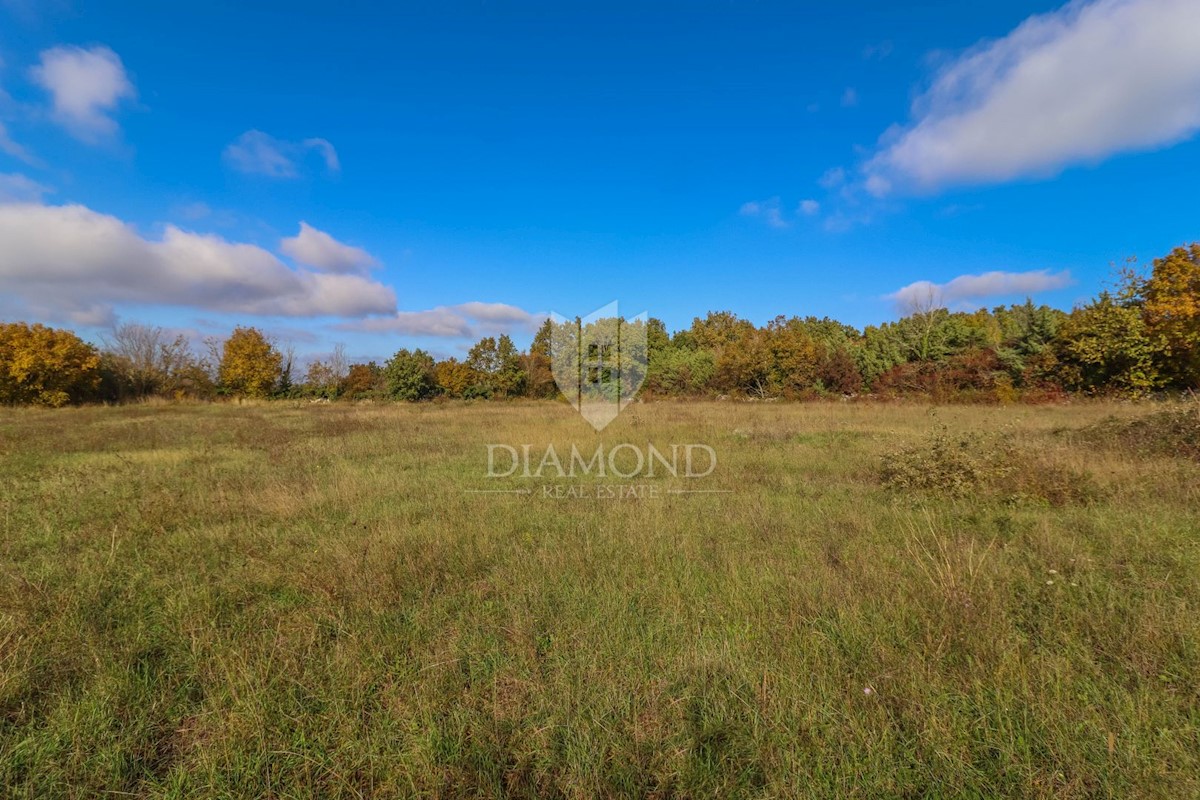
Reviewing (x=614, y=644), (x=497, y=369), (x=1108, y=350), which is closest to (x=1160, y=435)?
(x=614, y=644)

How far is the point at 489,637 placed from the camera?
9.41 feet

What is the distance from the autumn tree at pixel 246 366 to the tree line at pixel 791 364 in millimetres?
77

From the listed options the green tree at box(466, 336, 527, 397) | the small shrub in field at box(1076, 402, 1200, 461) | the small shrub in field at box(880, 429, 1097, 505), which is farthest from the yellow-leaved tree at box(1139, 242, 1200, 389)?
the green tree at box(466, 336, 527, 397)

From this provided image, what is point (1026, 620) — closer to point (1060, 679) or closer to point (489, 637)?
point (1060, 679)

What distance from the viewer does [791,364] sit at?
101 feet

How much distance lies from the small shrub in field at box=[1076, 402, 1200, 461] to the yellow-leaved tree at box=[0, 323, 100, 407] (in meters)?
42.0

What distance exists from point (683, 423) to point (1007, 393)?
2061 centimetres

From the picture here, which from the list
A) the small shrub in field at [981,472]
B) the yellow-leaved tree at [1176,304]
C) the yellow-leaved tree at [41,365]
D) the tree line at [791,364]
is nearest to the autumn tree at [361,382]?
the tree line at [791,364]

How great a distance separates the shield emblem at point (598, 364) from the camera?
22.7 metres

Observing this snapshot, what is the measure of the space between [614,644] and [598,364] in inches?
896

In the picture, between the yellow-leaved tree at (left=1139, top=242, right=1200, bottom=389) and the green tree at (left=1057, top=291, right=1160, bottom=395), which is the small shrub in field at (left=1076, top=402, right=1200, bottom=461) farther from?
the green tree at (left=1057, top=291, right=1160, bottom=395)

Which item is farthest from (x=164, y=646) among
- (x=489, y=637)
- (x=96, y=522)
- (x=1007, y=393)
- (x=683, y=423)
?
(x=1007, y=393)

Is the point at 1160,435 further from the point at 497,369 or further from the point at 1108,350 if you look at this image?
the point at 497,369

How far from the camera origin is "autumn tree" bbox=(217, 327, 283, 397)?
110 feet
